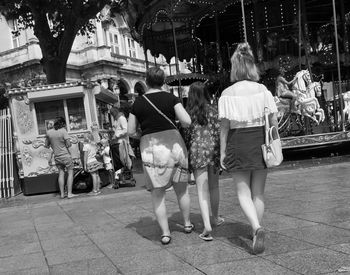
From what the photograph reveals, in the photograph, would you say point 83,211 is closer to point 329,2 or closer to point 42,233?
point 42,233

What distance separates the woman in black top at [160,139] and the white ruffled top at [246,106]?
553 mm

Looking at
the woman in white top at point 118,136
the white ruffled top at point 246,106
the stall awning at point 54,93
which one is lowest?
the woman in white top at point 118,136

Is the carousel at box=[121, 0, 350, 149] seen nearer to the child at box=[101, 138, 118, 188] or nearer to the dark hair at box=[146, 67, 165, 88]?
the child at box=[101, 138, 118, 188]

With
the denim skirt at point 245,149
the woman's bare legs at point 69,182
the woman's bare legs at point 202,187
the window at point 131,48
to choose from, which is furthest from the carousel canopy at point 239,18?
the window at point 131,48

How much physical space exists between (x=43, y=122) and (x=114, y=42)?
30960 millimetres

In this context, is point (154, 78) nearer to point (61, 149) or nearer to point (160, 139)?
point (160, 139)

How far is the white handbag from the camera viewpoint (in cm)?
442

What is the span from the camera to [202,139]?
5.21 m

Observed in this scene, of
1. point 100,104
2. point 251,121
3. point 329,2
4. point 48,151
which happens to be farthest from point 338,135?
point 251,121

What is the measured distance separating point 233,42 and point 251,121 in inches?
592

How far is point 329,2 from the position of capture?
15836mm

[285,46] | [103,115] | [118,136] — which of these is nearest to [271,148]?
[118,136]

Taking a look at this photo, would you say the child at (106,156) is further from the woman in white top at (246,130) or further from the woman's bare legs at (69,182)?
the woman in white top at (246,130)

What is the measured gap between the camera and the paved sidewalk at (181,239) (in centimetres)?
406
